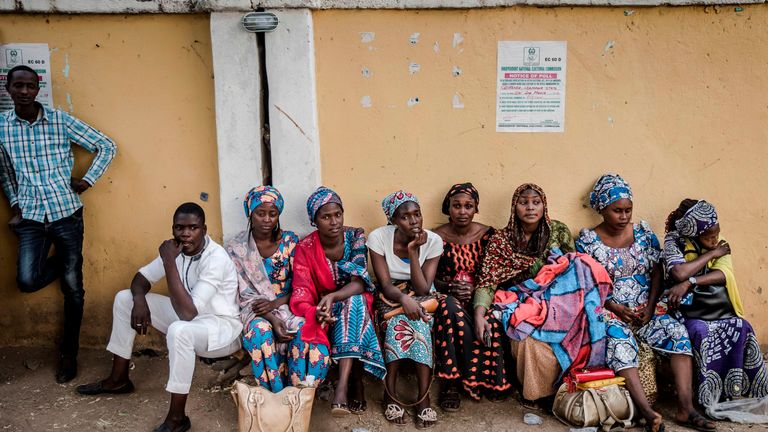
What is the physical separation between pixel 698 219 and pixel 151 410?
374 centimetres

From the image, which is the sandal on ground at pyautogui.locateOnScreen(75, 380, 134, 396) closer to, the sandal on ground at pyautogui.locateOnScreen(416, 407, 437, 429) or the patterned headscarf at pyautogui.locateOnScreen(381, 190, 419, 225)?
the sandal on ground at pyautogui.locateOnScreen(416, 407, 437, 429)

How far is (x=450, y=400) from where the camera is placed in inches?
160

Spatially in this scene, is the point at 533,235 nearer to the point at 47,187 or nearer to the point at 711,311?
the point at 711,311

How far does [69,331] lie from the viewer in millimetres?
4504

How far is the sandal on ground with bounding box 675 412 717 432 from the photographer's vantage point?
147 inches

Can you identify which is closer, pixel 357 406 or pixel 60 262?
pixel 357 406

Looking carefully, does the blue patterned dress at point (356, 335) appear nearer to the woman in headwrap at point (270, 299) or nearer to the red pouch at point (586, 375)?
the woman in headwrap at point (270, 299)

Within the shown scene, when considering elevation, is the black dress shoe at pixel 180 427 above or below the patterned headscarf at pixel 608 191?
below

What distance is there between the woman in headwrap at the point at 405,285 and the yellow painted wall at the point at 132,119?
1333 mm

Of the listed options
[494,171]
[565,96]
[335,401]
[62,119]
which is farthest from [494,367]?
[62,119]

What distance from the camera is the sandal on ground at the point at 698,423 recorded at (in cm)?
374

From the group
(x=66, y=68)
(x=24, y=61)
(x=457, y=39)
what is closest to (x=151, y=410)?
(x=66, y=68)

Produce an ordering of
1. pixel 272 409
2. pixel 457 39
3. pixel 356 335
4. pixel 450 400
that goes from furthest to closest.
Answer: pixel 457 39
pixel 450 400
pixel 356 335
pixel 272 409

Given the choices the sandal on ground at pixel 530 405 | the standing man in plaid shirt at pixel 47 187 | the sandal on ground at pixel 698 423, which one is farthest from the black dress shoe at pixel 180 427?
the sandal on ground at pixel 698 423
